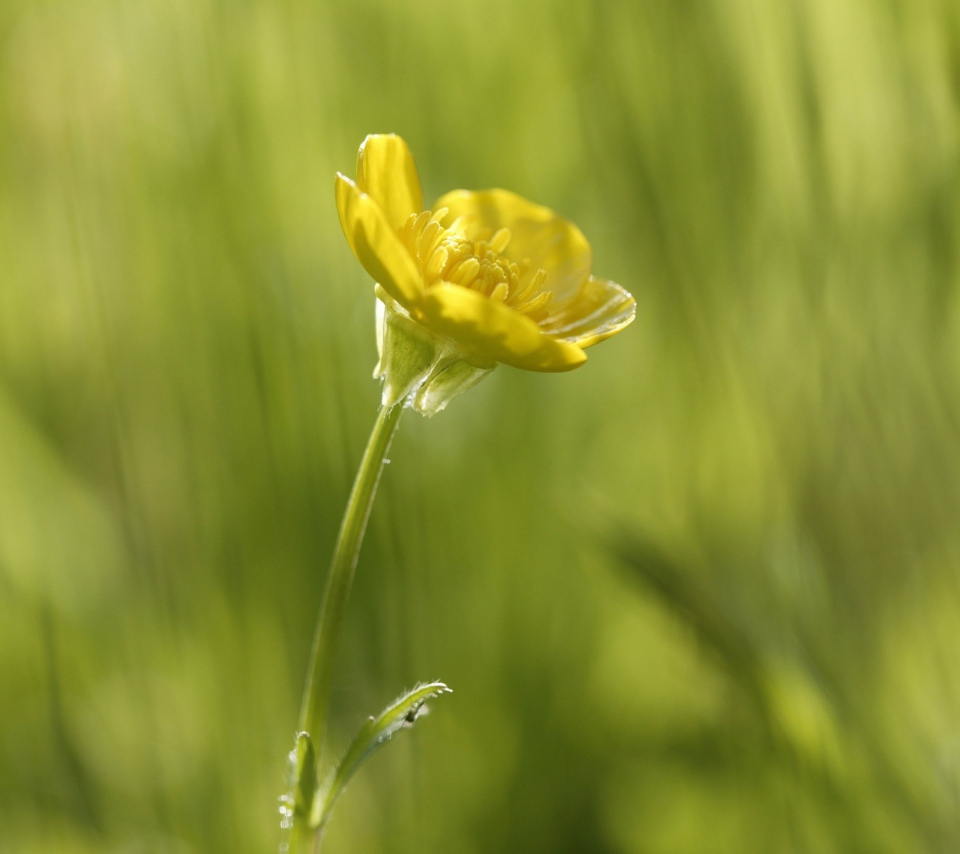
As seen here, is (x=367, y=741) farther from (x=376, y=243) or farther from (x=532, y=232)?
(x=532, y=232)

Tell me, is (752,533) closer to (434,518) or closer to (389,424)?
(434,518)

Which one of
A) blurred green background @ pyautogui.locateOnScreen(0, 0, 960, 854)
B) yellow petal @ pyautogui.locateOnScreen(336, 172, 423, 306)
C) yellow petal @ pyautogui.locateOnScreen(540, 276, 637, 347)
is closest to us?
yellow petal @ pyautogui.locateOnScreen(336, 172, 423, 306)

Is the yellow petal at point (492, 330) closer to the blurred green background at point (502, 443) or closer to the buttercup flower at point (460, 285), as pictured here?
the buttercup flower at point (460, 285)

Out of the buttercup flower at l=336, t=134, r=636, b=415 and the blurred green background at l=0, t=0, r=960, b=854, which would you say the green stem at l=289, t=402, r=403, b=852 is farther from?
the blurred green background at l=0, t=0, r=960, b=854

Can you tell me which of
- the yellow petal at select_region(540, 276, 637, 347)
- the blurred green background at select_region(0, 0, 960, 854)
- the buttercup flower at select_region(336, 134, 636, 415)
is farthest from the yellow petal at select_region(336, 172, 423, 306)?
the blurred green background at select_region(0, 0, 960, 854)

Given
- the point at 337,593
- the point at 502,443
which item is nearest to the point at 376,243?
the point at 337,593

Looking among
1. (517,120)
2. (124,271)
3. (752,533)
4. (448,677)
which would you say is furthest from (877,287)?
(124,271)
